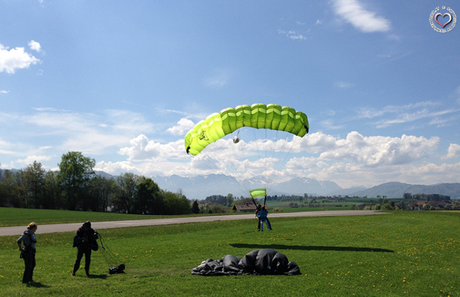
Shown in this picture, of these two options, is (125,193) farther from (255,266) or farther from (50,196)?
(255,266)

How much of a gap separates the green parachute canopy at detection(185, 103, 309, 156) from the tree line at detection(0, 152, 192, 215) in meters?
61.1

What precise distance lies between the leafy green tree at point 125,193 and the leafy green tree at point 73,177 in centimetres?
831

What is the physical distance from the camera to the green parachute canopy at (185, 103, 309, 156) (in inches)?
658

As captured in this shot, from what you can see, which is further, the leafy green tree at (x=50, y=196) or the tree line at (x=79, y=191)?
the leafy green tree at (x=50, y=196)

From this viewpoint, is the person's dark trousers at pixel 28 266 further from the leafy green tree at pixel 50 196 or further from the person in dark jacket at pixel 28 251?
the leafy green tree at pixel 50 196

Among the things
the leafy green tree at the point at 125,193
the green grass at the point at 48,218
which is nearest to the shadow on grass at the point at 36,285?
the green grass at the point at 48,218

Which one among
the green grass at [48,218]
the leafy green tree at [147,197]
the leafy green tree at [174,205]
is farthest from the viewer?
the leafy green tree at [174,205]

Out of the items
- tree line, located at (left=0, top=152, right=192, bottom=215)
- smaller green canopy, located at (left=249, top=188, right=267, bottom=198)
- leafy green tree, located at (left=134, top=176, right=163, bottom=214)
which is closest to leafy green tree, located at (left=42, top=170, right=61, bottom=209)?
tree line, located at (left=0, top=152, right=192, bottom=215)

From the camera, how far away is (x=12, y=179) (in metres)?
81.5

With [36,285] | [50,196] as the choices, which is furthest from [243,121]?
[50,196]

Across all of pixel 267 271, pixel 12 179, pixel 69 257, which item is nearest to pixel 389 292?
pixel 267 271

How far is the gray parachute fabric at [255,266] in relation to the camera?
9703 millimetres

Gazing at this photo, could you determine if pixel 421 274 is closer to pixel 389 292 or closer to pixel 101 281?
pixel 389 292

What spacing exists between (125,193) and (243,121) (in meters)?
71.1
